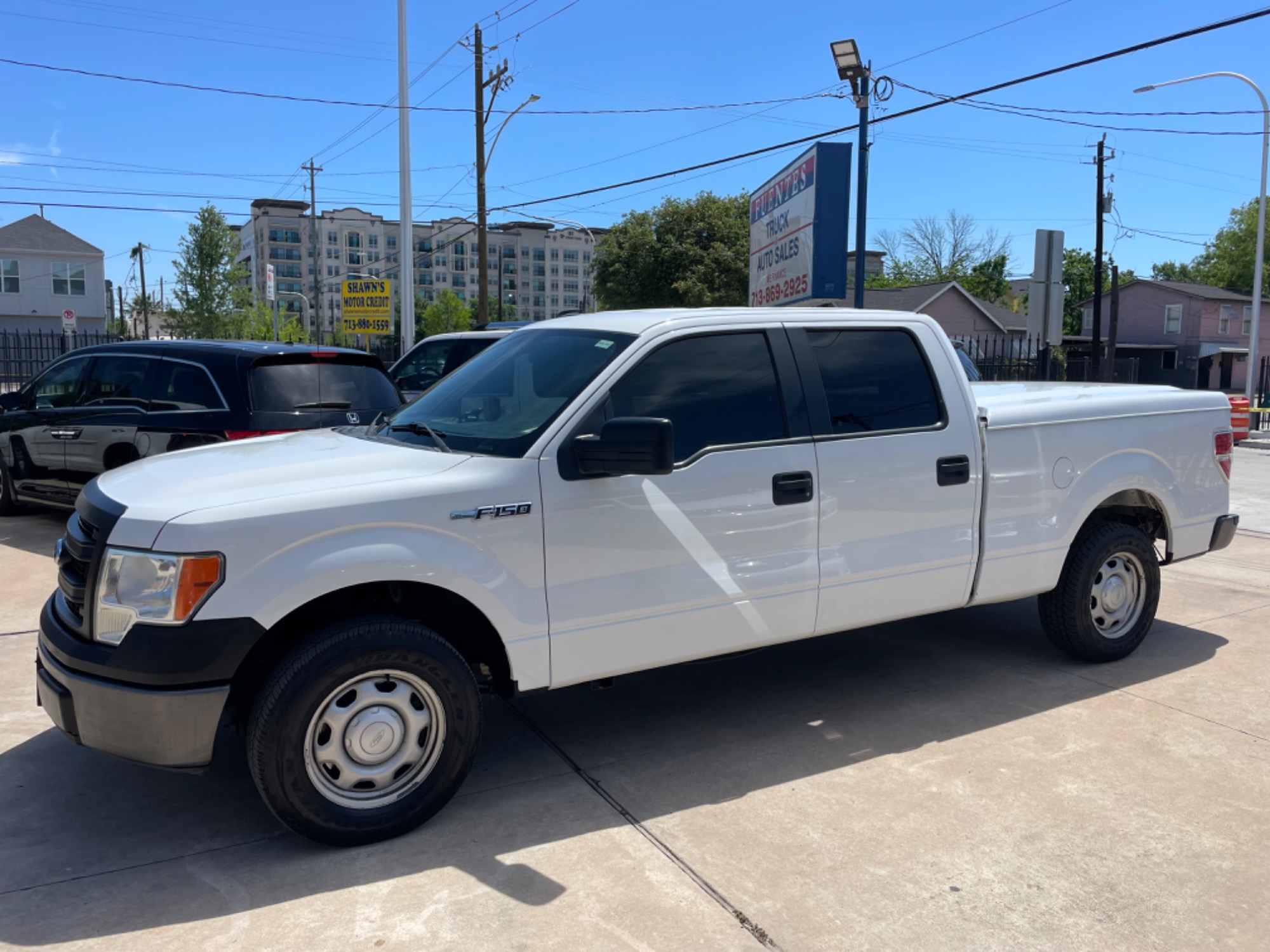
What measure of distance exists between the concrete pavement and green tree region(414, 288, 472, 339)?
351 feet

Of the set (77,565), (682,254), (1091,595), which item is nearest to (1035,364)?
(682,254)

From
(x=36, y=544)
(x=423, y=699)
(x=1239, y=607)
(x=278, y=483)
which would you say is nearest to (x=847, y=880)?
(x=423, y=699)

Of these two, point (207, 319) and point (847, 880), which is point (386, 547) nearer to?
point (847, 880)

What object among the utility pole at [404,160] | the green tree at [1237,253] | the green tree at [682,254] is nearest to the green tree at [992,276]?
the green tree at [1237,253]

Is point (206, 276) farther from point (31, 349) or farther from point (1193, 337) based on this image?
point (1193, 337)

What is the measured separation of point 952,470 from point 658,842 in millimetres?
2219

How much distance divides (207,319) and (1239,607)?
55.7 m

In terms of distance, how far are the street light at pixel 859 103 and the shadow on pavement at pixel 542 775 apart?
39.2 feet

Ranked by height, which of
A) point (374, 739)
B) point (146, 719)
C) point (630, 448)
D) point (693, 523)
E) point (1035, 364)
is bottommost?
point (374, 739)

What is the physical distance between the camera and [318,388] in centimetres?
778

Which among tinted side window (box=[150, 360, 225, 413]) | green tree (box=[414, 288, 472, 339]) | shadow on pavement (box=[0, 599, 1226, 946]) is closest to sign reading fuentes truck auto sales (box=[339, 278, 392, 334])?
tinted side window (box=[150, 360, 225, 413])

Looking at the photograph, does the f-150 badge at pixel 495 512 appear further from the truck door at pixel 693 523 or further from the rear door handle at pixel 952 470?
the rear door handle at pixel 952 470

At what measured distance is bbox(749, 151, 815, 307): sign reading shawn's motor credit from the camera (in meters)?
14.1

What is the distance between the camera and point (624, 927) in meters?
3.04
